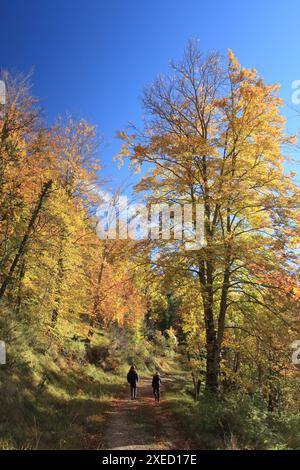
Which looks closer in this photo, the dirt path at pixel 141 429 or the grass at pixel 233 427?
the grass at pixel 233 427

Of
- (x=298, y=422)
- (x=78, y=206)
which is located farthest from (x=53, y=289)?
(x=298, y=422)

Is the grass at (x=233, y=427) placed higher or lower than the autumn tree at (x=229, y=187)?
lower

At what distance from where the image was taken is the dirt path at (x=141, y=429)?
8.75 meters

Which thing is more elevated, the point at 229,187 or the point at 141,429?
the point at 229,187

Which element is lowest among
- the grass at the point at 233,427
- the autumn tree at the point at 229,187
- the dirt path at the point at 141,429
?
the dirt path at the point at 141,429

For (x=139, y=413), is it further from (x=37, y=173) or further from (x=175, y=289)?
(x=37, y=173)

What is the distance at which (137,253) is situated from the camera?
11406 millimetres

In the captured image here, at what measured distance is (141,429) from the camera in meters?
10.5

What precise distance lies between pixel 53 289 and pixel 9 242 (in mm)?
2966

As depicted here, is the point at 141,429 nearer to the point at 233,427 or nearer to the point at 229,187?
the point at 233,427

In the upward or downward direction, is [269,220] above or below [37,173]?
below

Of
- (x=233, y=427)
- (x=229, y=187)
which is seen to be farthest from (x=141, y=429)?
(x=229, y=187)

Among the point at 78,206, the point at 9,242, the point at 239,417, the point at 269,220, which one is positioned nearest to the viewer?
the point at 239,417

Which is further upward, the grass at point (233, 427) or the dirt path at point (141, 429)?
the grass at point (233, 427)
